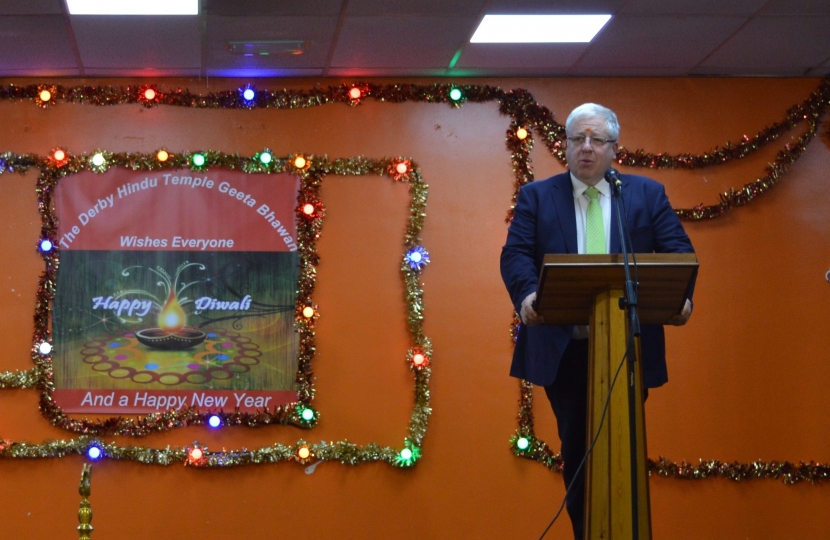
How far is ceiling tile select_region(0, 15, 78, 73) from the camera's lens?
4035 mm

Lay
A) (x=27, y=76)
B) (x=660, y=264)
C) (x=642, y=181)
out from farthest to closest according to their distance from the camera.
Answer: (x=27, y=76) < (x=642, y=181) < (x=660, y=264)

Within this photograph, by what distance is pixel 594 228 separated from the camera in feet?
9.36

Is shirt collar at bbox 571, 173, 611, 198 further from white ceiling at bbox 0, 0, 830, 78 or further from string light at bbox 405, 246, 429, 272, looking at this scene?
string light at bbox 405, 246, 429, 272

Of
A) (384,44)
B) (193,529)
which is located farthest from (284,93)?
(193,529)

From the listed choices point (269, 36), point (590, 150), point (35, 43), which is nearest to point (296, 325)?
point (269, 36)

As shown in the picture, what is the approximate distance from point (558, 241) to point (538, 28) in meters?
1.76

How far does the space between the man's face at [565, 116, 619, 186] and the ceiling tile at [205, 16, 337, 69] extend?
1.66 meters

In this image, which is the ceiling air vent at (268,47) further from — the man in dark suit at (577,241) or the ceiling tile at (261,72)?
the man in dark suit at (577,241)

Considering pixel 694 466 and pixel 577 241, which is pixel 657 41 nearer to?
pixel 577 241

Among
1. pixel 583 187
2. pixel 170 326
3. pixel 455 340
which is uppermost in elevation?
pixel 583 187

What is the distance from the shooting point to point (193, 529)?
4551 mm

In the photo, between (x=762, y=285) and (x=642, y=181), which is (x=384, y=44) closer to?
(x=642, y=181)

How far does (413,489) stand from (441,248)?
1253 millimetres

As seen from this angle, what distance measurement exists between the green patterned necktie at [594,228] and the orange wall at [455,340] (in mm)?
1937
